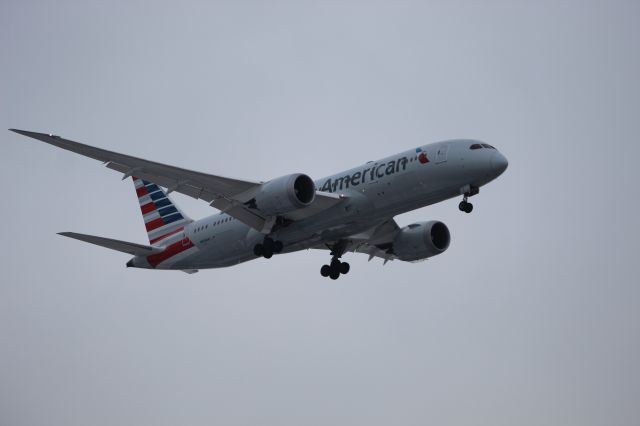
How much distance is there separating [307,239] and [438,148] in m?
7.37

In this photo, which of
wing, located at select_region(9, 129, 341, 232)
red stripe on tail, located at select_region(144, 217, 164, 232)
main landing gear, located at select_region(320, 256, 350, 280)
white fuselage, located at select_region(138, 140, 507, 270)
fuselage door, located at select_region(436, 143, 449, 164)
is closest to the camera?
white fuselage, located at select_region(138, 140, 507, 270)

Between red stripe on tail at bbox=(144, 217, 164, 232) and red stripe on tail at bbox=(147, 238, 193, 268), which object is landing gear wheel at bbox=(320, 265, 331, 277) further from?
red stripe on tail at bbox=(144, 217, 164, 232)

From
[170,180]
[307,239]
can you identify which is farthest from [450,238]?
[170,180]

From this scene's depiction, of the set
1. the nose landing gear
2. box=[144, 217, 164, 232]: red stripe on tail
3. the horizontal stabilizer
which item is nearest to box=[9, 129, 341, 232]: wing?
the horizontal stabilizer

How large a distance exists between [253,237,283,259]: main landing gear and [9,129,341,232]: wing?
1.75ft

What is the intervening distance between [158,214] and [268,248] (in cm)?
996

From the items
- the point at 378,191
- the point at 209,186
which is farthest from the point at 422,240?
the point at 209,186

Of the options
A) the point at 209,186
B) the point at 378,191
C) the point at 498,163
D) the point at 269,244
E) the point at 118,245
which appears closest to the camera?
the point at 498,163

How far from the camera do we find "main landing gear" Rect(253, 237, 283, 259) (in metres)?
39.4

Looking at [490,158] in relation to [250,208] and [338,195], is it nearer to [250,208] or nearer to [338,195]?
[338,195]

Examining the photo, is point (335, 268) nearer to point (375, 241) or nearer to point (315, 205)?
point (375, 241)

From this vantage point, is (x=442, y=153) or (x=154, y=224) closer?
(x=442, y=153)

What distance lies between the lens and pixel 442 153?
119 feet

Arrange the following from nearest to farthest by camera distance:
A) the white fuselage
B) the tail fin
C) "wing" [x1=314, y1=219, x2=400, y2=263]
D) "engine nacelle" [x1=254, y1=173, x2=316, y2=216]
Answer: the white fuselage, "engine nacelle" [x1=254, y1=173, x2=316, y2=216], "wing" [x1=314, y1=219, x2=400, y2=263], the tail fin
